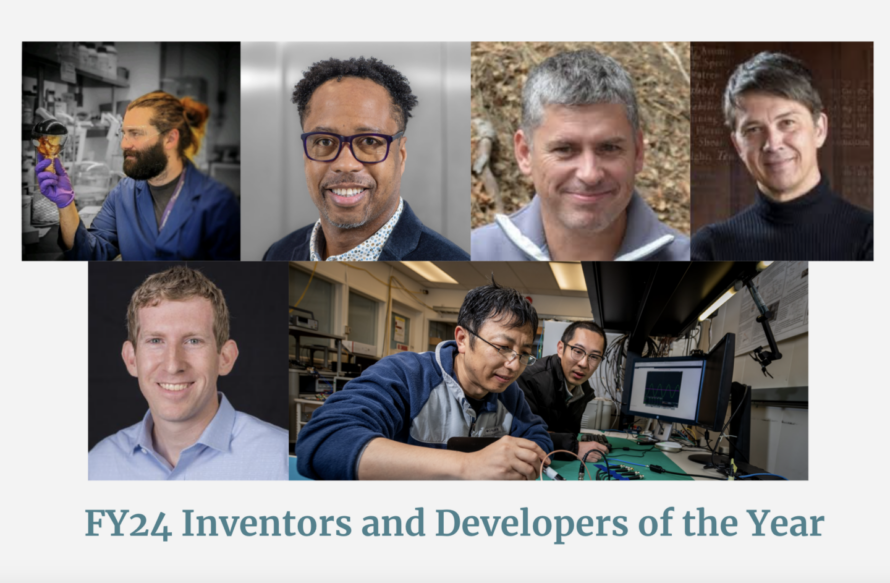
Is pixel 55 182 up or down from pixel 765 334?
up

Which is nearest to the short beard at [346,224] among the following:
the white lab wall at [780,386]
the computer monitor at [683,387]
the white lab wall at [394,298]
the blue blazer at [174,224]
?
the white lab wall at [394,298]

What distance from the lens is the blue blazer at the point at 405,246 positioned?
3.28m

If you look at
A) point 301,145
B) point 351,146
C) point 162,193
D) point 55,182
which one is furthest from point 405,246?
point 55,182

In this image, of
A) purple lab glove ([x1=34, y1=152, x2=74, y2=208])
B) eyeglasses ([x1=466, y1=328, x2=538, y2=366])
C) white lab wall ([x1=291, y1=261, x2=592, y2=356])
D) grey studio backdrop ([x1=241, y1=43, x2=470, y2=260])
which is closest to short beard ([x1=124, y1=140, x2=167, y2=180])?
purple lab glove ([x1=34, y1=152, x2=74, y2=208])

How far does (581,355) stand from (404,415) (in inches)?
34.6

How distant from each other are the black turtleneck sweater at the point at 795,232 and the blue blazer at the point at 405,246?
111cm

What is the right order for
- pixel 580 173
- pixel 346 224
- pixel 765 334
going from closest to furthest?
pixel 580 173 → pixel 346 224 → pixel 765 334

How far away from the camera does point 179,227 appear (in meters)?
3.33

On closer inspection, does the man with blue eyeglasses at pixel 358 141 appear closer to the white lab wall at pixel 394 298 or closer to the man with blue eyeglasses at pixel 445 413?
the white lab wall at pixel 394 298

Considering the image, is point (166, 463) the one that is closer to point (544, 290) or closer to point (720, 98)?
point (544, 290)

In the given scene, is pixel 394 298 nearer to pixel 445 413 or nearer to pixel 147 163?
pixel 445 413

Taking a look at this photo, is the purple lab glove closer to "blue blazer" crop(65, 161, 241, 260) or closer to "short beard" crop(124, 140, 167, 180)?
"blue blazer" crop(65, 161, 241, 260)

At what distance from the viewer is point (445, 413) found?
11.0 ft

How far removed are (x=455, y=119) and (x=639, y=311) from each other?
3.97 feet
